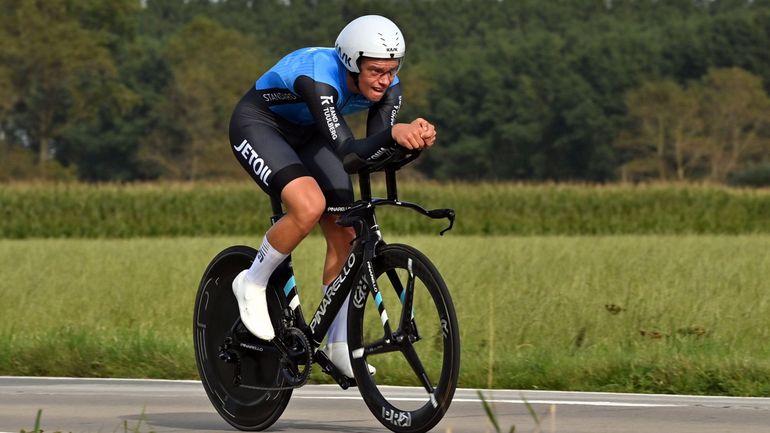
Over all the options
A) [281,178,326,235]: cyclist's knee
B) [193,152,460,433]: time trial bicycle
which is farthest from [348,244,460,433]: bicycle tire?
[281,178,326,235]: cyclist's knee

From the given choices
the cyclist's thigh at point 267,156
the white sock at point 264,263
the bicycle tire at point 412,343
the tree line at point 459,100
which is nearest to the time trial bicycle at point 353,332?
the bicycle tire at point 412,343

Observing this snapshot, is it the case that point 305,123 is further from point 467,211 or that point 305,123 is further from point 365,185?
point 467,211

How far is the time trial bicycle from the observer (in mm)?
6547

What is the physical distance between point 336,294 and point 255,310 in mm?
594

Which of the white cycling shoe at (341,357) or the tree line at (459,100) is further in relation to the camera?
the tree line at (459,100)

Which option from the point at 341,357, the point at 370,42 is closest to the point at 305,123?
the point at 370,42

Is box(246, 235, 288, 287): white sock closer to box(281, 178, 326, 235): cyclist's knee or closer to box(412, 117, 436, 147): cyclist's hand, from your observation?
box(281, 178, 326, 235): cyclist's knee

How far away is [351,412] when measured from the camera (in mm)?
8203

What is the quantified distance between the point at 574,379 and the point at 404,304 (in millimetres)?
3404

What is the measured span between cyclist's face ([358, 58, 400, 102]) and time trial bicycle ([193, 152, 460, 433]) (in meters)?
0.39

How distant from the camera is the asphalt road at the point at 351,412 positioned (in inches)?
295

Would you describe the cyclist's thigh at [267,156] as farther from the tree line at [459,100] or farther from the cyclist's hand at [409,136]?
the tree line at [459,100]

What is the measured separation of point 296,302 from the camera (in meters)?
7.48

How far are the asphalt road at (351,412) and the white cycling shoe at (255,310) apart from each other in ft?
1.72
